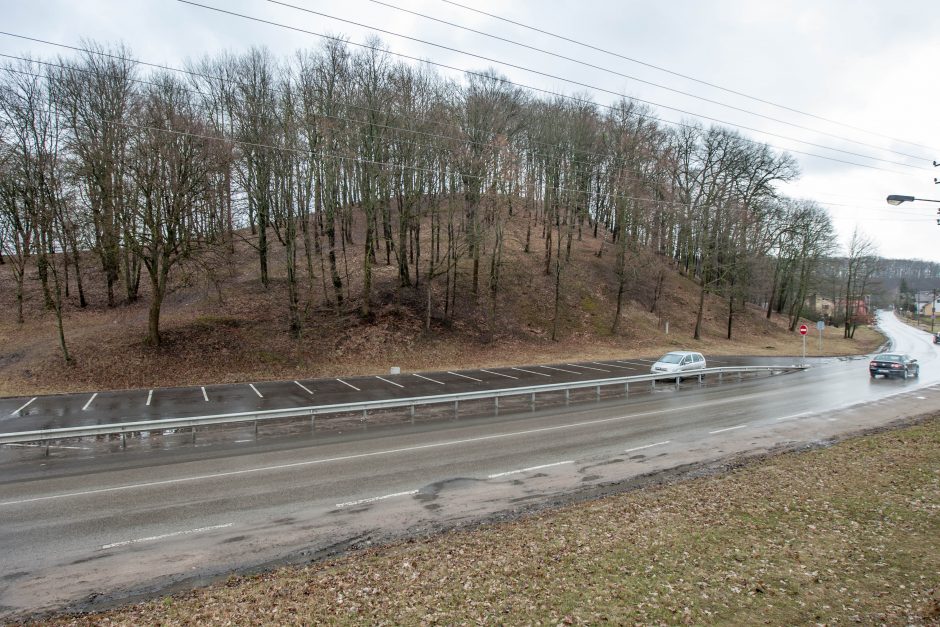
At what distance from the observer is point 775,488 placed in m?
9.20

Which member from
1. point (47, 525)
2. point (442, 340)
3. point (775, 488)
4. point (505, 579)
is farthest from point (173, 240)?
point (775, 488)

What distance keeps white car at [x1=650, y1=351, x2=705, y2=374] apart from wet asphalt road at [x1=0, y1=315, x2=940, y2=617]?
23.3 feet

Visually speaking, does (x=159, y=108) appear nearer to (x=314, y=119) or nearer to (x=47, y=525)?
(x=314, y=119)

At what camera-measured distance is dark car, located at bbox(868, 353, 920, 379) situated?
2620 centimetres

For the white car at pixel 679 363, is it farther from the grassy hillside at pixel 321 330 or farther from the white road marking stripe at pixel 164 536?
the white road marking stripe at pixel 164 536

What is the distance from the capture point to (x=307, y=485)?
10031mm

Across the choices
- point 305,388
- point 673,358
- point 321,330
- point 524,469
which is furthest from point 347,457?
point 673,358

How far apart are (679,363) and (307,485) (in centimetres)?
2063

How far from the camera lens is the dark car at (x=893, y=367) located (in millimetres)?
26203

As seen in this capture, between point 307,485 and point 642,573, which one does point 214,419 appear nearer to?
point 307,485

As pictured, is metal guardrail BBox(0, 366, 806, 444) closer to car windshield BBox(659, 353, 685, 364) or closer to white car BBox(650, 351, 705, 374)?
white car BBox(650, 351, 705, 374)

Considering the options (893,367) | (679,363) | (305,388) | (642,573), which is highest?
(642,573)

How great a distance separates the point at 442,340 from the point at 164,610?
25.0m

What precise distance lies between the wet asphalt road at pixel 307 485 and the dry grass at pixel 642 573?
99 centimetres
